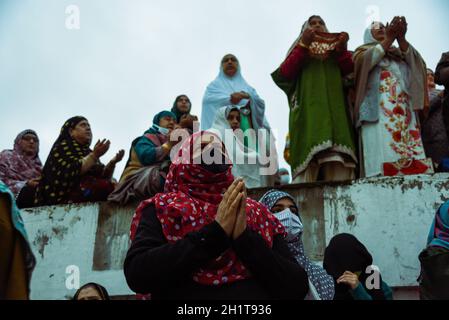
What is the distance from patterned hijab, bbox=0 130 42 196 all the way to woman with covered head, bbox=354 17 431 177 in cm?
330

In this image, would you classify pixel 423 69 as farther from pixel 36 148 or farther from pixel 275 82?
pixel 36 148

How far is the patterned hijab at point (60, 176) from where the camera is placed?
221 inches

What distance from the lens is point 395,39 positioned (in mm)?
5699

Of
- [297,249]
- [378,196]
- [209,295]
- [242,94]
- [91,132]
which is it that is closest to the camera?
Answer: [209,295]

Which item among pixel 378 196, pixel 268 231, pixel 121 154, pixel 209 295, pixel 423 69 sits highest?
pixel 423 69

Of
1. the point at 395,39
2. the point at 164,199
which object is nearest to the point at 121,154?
the point at 395,39

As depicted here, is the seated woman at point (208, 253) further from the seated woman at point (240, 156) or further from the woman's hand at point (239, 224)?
the seated woman at point (240, 156)

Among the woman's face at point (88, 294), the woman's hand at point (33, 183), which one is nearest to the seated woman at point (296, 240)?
the woman's face at point (88, 294)

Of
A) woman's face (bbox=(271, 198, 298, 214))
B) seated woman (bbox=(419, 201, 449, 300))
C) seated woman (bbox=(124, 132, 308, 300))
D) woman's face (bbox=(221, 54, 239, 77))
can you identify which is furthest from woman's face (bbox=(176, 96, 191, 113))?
seated woman (bbox=(124, 132, 308, 300))

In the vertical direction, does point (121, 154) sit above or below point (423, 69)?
below

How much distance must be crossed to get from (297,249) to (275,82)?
9.76 ft

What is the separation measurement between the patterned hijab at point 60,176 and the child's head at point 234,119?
56.9 inches

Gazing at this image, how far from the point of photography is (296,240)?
141 inches

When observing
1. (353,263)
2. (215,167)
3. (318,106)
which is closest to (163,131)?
(318,106)
